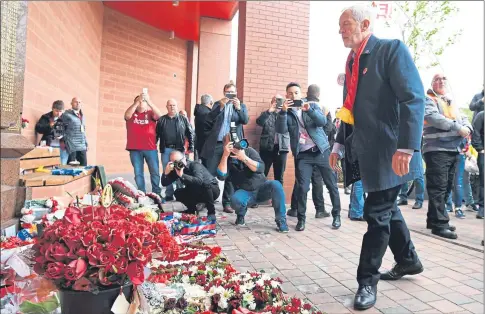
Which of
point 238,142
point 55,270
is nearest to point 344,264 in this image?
point 238,142

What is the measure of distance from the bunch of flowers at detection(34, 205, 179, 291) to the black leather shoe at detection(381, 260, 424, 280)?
219cm

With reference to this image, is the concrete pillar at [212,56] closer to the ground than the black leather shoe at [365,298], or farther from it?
farther from it

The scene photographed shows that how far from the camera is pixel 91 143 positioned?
31.7 ft

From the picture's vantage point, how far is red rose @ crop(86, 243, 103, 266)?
5.08 feet

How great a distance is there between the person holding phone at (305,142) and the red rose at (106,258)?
3.51 metres

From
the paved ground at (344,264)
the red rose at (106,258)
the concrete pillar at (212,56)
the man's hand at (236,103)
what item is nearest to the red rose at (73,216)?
the red rose at (106,258)

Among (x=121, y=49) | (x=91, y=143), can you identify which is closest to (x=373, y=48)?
(x=91, y=143)

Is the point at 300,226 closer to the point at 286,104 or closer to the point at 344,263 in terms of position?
the point at 344,263

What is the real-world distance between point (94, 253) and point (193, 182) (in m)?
3.37

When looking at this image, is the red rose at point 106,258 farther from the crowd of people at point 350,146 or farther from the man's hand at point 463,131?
the man's hand at point 463,131

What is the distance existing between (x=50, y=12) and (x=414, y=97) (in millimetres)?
6632

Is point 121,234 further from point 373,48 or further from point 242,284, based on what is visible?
point 373,48

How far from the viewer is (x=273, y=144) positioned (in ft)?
20.4

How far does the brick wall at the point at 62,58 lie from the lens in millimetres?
5850
